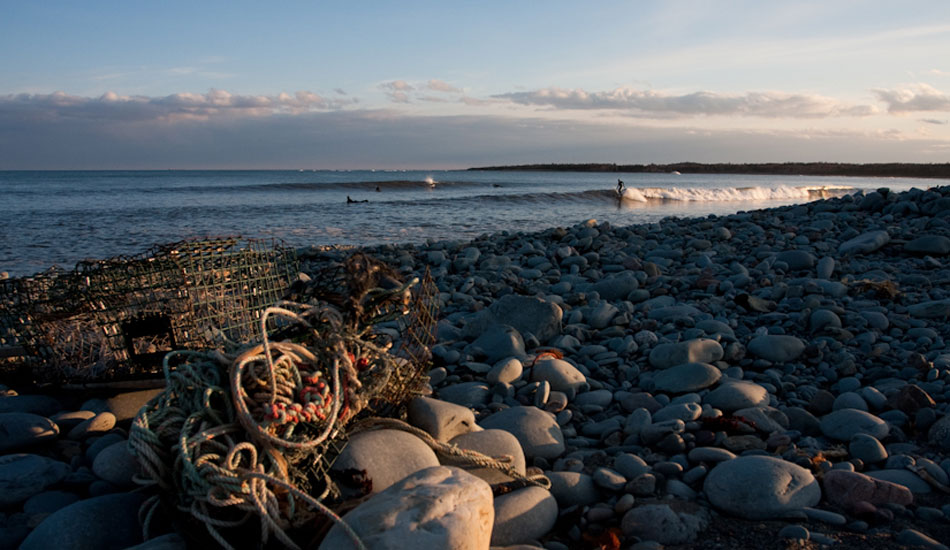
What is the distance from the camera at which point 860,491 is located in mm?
2760

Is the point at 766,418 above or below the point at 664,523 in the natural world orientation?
above

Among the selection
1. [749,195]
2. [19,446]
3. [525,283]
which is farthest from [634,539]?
[749,195]

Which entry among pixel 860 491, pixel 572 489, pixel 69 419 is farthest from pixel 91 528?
pixel 860 491

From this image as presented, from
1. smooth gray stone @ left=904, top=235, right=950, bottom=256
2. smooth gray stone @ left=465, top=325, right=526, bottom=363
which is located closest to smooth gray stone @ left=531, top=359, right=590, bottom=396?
smooth gray stone @ left=465, top=325, right=526, bottom=363

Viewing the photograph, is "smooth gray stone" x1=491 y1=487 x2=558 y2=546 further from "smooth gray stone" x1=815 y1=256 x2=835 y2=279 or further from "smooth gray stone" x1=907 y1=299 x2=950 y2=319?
"smooth gray stone" x1=815 y1=256 x2=835 y2=279

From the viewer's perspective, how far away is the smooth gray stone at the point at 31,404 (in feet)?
12.4

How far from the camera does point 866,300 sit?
19.4 feet

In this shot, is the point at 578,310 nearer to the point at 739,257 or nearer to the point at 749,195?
the point at 739,257

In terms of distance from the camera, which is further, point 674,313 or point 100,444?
point 674,313

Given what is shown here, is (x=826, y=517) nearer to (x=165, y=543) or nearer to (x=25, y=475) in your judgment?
(x=165, y=543)

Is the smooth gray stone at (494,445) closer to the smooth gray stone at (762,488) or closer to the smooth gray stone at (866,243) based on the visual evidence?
the smooth gray stone at (762,488)

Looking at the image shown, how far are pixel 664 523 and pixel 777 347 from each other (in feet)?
8.48

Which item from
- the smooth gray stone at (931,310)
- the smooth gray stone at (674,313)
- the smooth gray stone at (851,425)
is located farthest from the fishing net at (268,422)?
the smooth gray stone at (931,310)

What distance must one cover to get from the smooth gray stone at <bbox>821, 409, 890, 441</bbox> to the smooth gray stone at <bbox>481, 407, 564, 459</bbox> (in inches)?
60.3
